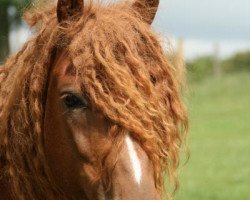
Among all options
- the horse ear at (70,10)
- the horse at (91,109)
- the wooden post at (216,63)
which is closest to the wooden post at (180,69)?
the horse at (91,109)

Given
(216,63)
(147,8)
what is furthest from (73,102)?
(216,63)

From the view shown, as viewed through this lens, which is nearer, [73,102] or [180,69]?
[73,102]

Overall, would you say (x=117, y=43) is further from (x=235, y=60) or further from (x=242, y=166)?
(x=235, y=60)

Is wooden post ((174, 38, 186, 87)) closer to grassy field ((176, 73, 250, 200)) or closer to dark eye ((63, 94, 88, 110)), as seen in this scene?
grassy field ((176, 73, 250, 200))

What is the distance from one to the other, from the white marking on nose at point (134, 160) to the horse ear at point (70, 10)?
0.72 meters

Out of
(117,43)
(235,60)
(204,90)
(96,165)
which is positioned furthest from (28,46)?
(235,60)

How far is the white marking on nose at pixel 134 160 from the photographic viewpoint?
3027mm

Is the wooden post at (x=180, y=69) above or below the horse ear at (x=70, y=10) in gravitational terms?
below

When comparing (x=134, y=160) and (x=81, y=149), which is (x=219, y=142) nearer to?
(x=81, y=149)

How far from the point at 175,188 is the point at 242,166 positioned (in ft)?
35.3

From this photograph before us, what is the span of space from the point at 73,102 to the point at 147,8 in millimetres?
714

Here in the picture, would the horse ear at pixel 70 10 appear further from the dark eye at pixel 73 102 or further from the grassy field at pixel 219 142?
the grassy field at pixel 219 142

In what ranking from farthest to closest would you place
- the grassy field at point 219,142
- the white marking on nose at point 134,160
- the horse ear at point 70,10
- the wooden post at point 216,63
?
the wooden post at point 216,63, the grassy field at point 219,142, the horse ear at point 70,10, the white marking on nose at point 134,160

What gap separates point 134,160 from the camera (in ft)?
10.1
